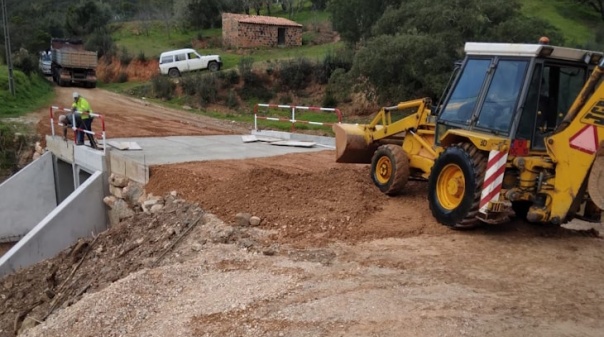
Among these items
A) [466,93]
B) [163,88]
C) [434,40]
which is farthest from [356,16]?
[466,93]

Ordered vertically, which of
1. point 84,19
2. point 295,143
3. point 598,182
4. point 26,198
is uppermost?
point 84,19

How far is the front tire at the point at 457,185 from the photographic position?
270 inches

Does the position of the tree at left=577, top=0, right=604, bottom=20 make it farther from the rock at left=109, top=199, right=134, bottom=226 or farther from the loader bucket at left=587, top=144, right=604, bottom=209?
the rock at left=109, top=199, right=134, bottom=226

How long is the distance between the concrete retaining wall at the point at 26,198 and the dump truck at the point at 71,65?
59.9ft

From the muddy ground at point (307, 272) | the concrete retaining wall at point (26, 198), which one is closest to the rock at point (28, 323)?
the muddy ground at point (307, 272)

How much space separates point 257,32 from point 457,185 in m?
39.2

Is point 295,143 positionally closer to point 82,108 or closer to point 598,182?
point 82,108

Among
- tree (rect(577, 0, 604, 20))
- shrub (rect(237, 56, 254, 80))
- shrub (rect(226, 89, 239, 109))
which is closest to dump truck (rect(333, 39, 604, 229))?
shrub (rect(226, 89, 239, 109))

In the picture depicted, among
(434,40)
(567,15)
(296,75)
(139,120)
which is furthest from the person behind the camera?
(567,15)

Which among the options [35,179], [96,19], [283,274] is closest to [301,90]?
[35,179]

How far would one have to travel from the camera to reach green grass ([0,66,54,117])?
21.7 m

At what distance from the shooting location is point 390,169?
884cm

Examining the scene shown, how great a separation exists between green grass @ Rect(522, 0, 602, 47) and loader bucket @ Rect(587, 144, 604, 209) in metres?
31.9

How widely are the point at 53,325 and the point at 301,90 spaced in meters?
24.5
